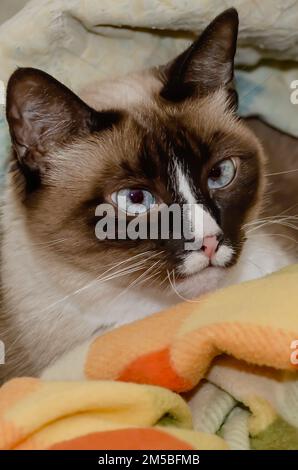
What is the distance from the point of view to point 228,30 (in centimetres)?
154

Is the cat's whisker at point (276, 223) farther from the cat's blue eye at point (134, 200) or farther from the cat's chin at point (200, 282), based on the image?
the cat's blue eye at point (134, 200)

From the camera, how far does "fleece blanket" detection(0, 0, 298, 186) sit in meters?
1.70

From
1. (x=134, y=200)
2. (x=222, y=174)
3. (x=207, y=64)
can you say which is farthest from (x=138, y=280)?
(x=207, y=64)

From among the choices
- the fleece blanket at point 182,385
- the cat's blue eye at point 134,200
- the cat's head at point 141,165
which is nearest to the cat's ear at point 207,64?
the cat's head at point 141,165

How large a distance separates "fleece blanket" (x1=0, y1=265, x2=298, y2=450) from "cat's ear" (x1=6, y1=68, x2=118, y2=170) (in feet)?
1.40

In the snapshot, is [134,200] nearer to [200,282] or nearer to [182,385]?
[200,282]

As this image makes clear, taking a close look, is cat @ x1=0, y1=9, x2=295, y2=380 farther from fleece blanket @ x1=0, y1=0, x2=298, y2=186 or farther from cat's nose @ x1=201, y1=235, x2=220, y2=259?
fleece blanket @ x1=0, y1=0, x2=298, y2=186

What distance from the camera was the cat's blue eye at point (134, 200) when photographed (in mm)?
1432

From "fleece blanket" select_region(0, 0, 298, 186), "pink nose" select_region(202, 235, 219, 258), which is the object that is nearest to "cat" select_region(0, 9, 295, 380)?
"pink nose" select_region(202, 235, 219, 258)

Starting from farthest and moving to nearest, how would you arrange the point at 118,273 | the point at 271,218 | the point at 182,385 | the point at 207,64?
the point at 271,218
the point at 207,64
the point at 118,273
the point at 182,385

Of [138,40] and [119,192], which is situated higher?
[138,40]

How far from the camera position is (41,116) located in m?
1.43

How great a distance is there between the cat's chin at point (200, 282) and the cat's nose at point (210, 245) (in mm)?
48

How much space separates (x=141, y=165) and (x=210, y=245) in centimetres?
22
